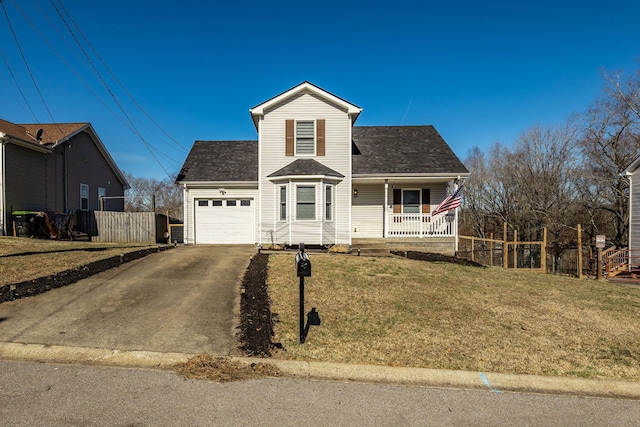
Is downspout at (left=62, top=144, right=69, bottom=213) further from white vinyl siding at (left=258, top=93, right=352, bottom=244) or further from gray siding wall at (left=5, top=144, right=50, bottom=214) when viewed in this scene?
white vinyl siding at (left=258, top=93, right=352, bottom=244)

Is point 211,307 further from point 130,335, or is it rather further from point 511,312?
point 511,312

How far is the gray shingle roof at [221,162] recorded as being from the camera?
16969 mm

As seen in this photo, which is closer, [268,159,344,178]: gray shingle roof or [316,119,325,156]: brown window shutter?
[268,159,344,178]: gray shingle roof

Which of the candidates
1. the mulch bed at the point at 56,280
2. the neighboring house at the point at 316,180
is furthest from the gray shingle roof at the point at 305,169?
the mulch bed at the point at 56,280

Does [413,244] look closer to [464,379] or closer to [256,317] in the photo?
[256,317]

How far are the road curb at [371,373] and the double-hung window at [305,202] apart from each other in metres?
10.1

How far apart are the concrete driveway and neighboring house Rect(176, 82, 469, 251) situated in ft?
20.3

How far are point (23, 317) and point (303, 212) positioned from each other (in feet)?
32.1

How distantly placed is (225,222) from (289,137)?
15.9 feet

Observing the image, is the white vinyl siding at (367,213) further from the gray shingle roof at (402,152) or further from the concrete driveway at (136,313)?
the concrete driveway at (136,313)

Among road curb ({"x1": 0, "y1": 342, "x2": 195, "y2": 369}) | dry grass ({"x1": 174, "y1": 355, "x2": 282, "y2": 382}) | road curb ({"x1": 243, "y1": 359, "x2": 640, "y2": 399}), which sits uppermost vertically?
road curb ({"x1": 0, "y1": 342, "x2": 195, "y2": 369})

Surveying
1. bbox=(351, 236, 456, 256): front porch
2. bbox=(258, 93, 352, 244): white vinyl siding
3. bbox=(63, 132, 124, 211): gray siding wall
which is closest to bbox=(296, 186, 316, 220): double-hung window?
bbox=(258, 93, 352, 244): white vinyl siding

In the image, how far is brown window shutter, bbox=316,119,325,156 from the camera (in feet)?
50.4

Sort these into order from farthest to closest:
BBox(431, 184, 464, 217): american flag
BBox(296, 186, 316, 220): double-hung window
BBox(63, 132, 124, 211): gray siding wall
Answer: BBox(63, 132, 124, 211): gray siding wall, BBox(296, 186, 316, 220): double-hung window, BBox(431, 184, 464, 217): american flag
